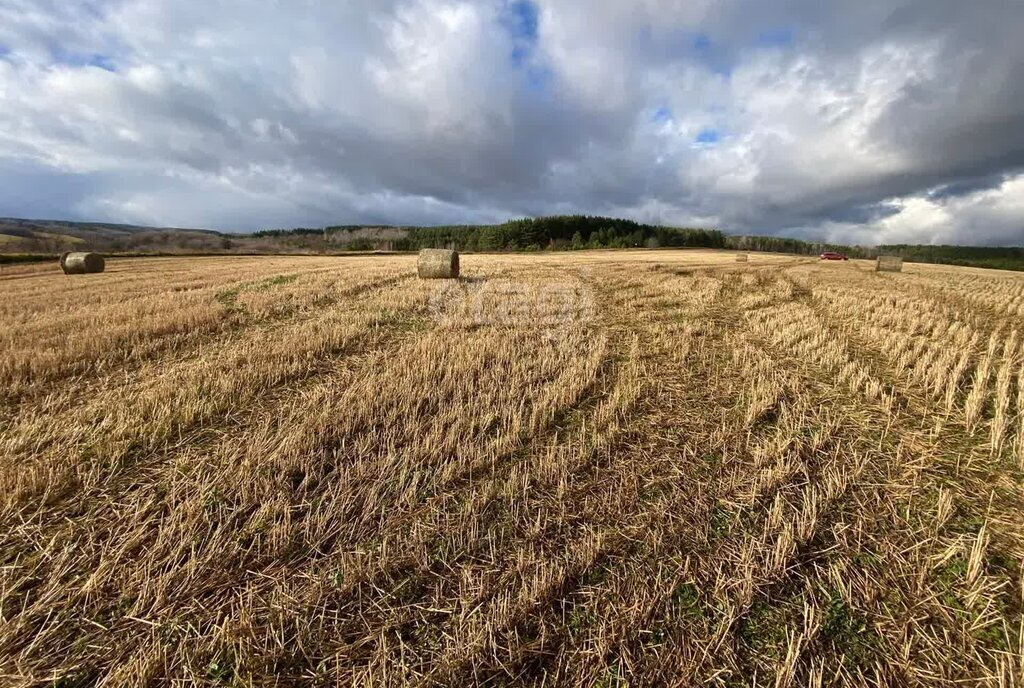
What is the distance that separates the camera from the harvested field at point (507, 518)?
2.54 m

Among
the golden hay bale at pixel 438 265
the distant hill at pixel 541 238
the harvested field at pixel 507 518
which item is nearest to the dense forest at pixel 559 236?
the distant hill at pixel 541 238

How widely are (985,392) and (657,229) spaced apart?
14222cm

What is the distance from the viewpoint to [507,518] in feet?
11.9

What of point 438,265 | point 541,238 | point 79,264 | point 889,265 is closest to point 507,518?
point 438,265

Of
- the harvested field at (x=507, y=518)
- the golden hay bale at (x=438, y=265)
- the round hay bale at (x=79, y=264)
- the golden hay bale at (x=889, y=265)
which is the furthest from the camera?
the golden hay bale at (x=889, y=265)

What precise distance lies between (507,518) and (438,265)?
16887 mm

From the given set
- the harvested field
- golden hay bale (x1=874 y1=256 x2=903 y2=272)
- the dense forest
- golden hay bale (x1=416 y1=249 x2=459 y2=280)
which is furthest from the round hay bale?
the dense forest

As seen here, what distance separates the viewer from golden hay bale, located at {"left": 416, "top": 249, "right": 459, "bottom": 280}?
63.3ft

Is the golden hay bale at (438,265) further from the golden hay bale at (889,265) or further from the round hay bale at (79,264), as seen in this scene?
the golden hay bale at (889,265)

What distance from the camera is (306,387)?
6.11m

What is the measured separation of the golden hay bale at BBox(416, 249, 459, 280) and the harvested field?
40.1 feet

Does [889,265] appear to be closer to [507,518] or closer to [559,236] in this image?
[507,518]

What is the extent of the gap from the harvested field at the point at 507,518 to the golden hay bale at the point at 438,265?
1223cm

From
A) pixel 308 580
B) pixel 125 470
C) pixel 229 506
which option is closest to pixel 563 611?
pixel 308 580
